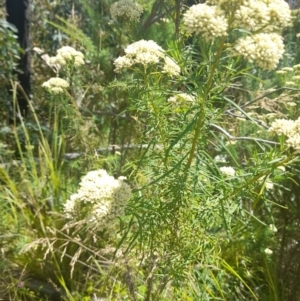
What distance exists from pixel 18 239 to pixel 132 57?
141cm

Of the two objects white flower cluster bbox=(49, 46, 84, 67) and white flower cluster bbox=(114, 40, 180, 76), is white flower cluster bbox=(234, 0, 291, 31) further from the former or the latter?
white flower cluster bbox=(49, 46, 84, 67)

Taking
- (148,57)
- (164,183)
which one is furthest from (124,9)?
(164,183)

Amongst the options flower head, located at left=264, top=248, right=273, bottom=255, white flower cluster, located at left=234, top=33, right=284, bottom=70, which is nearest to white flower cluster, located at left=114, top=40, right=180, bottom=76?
white flower cluster, located at left=234, top=33, right=284, bottom=70

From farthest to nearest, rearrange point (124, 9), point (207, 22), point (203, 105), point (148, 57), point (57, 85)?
point (57, 85) < point (124, 9) < point (148, 57) < point (203, 105) < point (207, 22)

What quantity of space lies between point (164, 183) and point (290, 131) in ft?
1.17

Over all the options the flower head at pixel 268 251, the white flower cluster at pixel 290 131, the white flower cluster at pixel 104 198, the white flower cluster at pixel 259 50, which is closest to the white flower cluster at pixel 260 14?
the white flower cluster at pixel 259 50

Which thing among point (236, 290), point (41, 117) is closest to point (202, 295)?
point (236, 290)

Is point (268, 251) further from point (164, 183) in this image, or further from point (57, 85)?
point (57, 85)

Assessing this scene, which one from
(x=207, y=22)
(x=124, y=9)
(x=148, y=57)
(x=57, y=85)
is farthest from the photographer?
(x=57, y=85)

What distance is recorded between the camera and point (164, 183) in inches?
55.6

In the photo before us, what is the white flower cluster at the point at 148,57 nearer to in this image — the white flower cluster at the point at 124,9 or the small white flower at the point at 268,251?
the white flower cluster at the point at 124,9

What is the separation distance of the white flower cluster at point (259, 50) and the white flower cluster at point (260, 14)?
30mm

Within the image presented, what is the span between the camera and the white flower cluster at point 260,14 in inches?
42.4

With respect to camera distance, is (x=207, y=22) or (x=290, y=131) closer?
(x=207, y=22)
